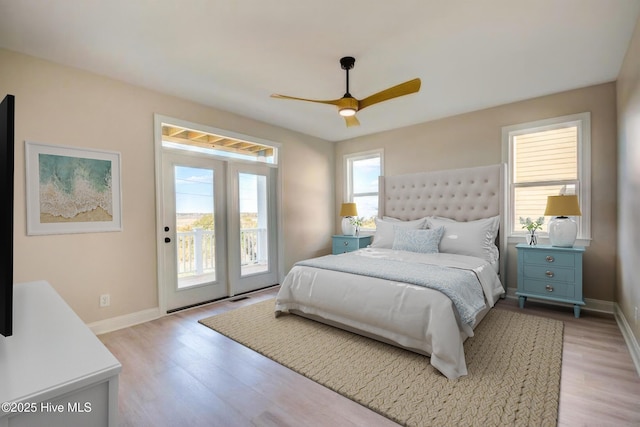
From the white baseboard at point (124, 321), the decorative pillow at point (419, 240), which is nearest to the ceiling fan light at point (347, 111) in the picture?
the decorative pillow at point (419, 240)

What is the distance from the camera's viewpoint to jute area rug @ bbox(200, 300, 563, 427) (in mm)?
1766

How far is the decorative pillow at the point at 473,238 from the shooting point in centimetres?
355

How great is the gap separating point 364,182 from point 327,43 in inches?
128

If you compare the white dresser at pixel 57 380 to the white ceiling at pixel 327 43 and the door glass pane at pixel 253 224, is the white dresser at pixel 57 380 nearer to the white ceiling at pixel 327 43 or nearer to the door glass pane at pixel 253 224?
the white ceiling at pixel 327 43

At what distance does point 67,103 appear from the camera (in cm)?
285

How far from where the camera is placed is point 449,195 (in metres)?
4.29

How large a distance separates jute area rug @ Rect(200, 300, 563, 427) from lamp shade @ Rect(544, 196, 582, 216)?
1.15 meters

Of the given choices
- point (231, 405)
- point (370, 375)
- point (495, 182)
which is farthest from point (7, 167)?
point (495, 182)

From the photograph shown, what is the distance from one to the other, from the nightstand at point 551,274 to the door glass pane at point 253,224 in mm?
3417

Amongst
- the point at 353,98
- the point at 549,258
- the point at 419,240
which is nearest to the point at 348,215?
the point at 419,240

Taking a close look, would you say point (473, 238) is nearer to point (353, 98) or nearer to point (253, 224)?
point (353, 98)

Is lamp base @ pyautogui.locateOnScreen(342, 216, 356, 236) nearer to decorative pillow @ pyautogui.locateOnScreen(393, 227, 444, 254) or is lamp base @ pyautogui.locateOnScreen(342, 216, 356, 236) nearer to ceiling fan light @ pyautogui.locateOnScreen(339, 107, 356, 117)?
decorative pillow @ pyautogui.locateOnScreen(393, 227, 444, 254)

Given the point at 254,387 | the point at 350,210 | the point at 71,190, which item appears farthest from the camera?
the point at 350,210

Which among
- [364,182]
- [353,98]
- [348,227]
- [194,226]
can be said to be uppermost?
[353,98]
